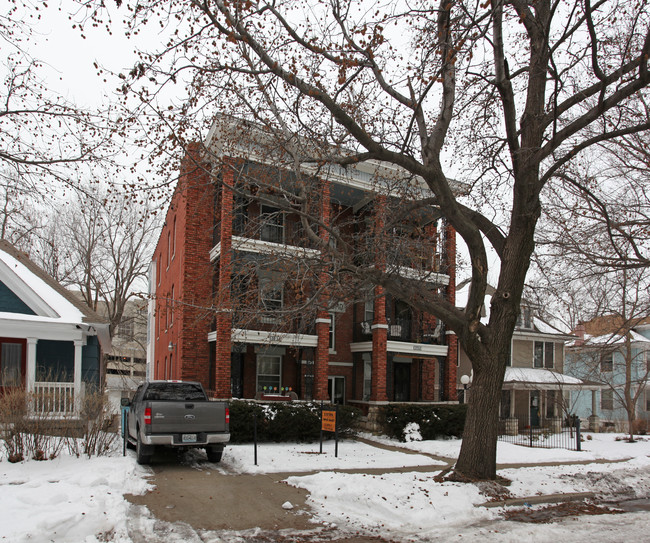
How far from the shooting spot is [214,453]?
12.2m

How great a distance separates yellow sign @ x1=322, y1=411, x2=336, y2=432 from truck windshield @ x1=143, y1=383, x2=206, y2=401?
2.99 metres

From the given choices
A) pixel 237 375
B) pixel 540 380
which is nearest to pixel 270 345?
pixel 237 375

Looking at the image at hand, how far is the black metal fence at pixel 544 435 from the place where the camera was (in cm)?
1924

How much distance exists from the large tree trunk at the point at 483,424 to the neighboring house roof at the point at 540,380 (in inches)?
732

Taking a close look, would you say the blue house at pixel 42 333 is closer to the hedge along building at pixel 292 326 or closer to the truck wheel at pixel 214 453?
the hedge along building at pixel 292 326

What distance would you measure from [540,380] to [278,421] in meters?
18.4

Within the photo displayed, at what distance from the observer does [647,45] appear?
29.8 ft

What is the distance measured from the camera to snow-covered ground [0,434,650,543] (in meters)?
6.80

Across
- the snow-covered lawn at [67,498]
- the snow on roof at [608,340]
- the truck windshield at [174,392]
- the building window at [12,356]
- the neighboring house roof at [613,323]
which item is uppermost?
the neighboring house roof at [613,323]

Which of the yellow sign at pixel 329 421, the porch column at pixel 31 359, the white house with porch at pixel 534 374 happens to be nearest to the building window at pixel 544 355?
the white house with porch at pixel 534 374

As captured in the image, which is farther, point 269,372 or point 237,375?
point 269,372

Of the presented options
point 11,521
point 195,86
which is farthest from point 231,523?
point 195,86

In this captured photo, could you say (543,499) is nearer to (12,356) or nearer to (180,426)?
(180,426)

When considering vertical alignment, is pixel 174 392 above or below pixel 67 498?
above
